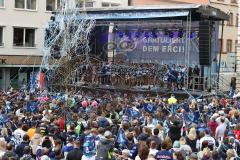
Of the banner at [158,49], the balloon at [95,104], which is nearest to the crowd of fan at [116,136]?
the balloon at [95,104]

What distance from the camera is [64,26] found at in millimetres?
35125

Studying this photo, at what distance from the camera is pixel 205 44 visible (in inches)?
1305

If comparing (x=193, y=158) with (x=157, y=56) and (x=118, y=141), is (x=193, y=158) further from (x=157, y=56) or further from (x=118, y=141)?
(x=157, y=56)

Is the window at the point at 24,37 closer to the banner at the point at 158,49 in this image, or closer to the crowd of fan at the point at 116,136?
the banner at the point at 158,49

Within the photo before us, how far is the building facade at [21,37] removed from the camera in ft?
144

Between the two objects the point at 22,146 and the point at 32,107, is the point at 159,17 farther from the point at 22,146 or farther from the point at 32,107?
the point at 22,146

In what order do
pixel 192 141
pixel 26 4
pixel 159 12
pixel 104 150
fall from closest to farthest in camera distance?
pixel 104 150
pixel 192 141
pixel 159 12
pixel 26 4

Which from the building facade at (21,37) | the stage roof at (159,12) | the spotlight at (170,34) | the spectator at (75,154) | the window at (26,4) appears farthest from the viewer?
the window at (26,4)

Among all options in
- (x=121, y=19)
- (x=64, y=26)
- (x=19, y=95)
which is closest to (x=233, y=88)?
(x=121, y=19)

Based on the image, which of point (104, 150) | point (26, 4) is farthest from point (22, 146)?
point (26, 4)

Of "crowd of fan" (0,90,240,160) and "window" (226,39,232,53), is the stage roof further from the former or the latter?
"window" (226,39,232,53)

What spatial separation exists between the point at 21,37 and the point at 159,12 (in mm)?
14792

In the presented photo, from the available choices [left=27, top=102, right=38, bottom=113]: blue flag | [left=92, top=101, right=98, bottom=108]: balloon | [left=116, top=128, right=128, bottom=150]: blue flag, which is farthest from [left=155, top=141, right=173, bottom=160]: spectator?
[left=92, top=101, right=98, bottom=108]: balloon

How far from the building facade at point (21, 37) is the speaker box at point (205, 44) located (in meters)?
12.4
